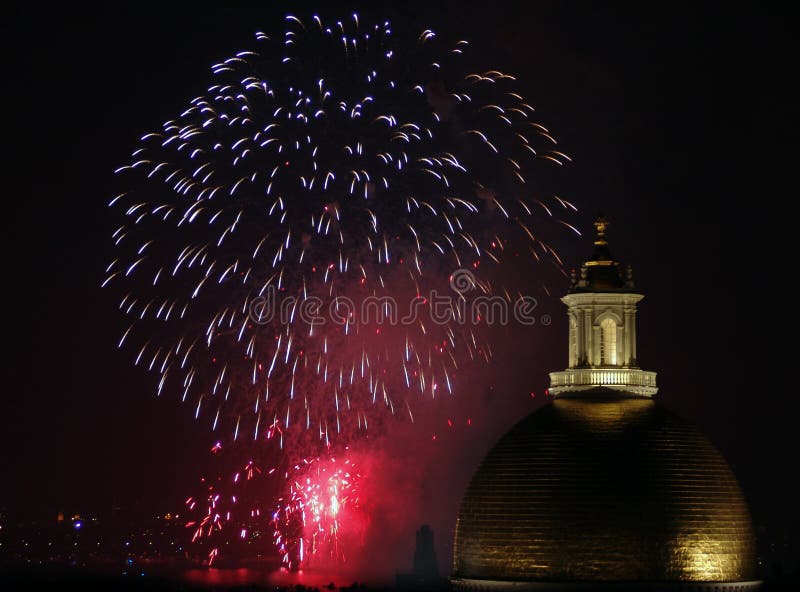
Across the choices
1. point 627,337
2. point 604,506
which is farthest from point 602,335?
point 604,506

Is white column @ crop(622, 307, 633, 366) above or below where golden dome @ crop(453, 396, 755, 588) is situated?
above

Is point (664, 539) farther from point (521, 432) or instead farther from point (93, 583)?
point (93, 583)

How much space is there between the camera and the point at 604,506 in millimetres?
97750

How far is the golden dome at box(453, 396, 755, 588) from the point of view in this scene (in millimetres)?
97250

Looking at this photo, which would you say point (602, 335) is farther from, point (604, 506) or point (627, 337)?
point (604, 506)

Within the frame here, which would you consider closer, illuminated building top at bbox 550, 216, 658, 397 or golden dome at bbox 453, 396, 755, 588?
golden dome at bbox 453, 396, 755, 588

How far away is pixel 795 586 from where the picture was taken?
10931 cm

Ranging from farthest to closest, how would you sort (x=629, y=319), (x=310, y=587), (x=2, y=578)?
(x=2, y=578) < (x=310, y=587) < (x=629, y=319)

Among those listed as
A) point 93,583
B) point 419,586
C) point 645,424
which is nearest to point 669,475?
point 645,424

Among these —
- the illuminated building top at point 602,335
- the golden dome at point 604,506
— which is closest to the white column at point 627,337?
the illuminated building top at point 602,335

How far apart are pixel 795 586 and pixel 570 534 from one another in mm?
18315

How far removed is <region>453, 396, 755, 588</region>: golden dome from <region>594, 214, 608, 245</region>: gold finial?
35.2 feet

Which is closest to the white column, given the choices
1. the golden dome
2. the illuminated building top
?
the illuminated building top

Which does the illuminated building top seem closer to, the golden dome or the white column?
the white column
